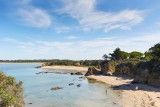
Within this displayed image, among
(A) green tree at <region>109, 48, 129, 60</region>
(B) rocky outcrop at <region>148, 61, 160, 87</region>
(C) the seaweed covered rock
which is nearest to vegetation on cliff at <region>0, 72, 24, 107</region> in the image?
(B) rocky outcrop at <region>148, 61, 160, 87</region>

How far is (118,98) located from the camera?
4750 centimetres

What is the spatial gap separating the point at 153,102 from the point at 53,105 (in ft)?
55.0

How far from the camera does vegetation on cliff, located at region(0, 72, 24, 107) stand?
846 inches

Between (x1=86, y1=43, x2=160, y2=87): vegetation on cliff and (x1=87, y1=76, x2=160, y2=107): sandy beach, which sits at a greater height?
(x1=86, y1=43, x2=160, y2=87): vegetation on cliff

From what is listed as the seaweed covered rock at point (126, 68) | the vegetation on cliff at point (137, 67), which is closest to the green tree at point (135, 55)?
the vegetation on cliff at point (137, 67)

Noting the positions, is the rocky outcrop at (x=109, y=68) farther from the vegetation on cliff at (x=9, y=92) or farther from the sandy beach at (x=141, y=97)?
the vegetation on cliff at (x=9, y=92)

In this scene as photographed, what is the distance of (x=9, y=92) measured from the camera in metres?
24.5

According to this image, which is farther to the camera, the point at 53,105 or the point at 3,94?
the point at 53,105

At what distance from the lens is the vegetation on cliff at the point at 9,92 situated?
21500 mm

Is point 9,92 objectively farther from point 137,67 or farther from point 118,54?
point 118,54

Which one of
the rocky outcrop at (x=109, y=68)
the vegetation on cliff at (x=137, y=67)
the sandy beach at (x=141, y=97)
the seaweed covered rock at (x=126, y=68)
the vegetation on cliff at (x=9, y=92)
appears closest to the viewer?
the vegetation on cliff at (x=9, y=92)

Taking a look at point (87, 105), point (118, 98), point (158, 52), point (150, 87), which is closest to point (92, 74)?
point (158, 52)

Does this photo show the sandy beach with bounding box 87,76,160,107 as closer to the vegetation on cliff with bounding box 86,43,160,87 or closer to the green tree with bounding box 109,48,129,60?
the vegetation on cliff with bounding box 86,43,160,87

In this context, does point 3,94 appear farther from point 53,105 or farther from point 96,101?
point 96,101
